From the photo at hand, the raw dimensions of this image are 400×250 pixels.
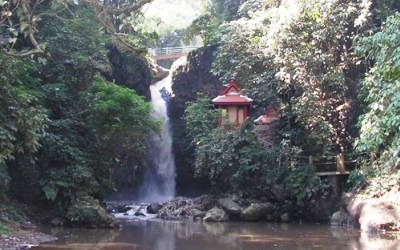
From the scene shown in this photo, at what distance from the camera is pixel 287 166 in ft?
59.0

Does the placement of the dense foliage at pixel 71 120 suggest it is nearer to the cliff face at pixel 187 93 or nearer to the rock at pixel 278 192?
the rock at pixel 278 192

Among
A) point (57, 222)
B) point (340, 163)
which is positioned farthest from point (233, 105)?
point (57, 222)

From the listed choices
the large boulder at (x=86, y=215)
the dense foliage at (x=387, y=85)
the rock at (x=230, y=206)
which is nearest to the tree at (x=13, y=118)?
the large boulder at (x=86, y=215)

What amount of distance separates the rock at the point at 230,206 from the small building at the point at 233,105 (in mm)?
2954

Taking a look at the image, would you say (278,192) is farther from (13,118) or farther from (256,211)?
(13,118)

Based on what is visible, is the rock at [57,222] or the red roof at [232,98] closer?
the rock at [57,222]

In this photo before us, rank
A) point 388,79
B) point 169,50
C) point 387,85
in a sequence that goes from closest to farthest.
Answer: point 388,79, point 387,85, point 169,50

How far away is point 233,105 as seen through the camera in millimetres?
19984

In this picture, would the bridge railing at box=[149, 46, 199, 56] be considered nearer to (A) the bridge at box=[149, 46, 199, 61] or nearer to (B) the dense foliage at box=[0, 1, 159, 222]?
(A) the bridge at box=[149, 46, 199, 61]

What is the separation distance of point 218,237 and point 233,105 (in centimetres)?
795

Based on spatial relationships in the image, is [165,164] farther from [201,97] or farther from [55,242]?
[55,242]

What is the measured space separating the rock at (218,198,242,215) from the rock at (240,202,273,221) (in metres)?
0.25

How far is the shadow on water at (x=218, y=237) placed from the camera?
11.1 meters

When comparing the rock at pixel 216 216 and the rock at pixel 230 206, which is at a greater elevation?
the rock at pixel 230 206
